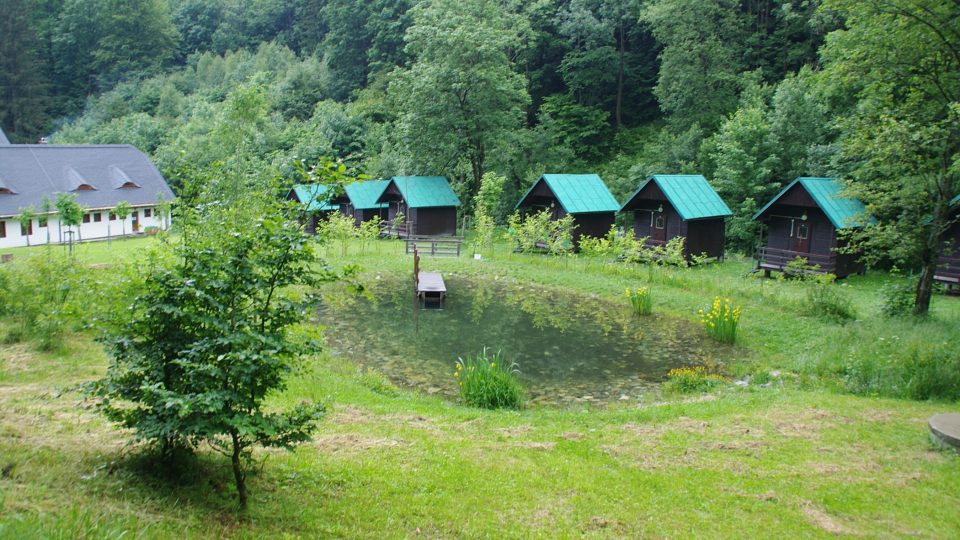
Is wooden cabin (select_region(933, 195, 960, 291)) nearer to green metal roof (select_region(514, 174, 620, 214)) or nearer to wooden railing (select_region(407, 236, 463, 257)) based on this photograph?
green metal roof (select_region(514, 174, 620, 214))

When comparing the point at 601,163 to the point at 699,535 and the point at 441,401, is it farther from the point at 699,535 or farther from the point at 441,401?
the point at 699,535

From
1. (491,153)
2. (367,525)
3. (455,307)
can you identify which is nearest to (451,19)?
(491,153)

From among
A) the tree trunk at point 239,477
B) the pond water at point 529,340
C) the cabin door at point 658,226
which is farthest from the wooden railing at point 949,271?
the tree trunk at point 239,477

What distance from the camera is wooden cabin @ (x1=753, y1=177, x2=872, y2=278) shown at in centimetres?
2603

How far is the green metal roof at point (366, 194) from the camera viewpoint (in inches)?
1614

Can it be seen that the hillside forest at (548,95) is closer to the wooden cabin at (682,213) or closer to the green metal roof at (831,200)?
the green metal roof at (831,200)

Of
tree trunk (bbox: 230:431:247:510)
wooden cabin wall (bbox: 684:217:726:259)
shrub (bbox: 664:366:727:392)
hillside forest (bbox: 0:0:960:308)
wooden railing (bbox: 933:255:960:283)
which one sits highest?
hillside forest (bbox: 0:0:960:308)

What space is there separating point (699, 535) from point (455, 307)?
1556 centimetres

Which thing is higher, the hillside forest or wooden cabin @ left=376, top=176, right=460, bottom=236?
the hillside forest

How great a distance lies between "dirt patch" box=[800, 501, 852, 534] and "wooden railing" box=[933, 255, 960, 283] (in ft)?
67.5

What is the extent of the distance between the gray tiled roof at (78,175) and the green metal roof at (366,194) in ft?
37.2

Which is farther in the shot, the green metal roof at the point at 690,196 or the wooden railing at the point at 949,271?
the green metal roof at the point at 690,196

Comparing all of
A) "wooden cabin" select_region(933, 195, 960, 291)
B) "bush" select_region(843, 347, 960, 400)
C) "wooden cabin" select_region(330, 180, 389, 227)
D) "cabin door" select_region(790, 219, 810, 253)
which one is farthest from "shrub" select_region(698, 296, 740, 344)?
"wooden cabin" select_region(330, 180, 389, 227)

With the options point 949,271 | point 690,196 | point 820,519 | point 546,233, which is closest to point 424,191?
point 546,233
